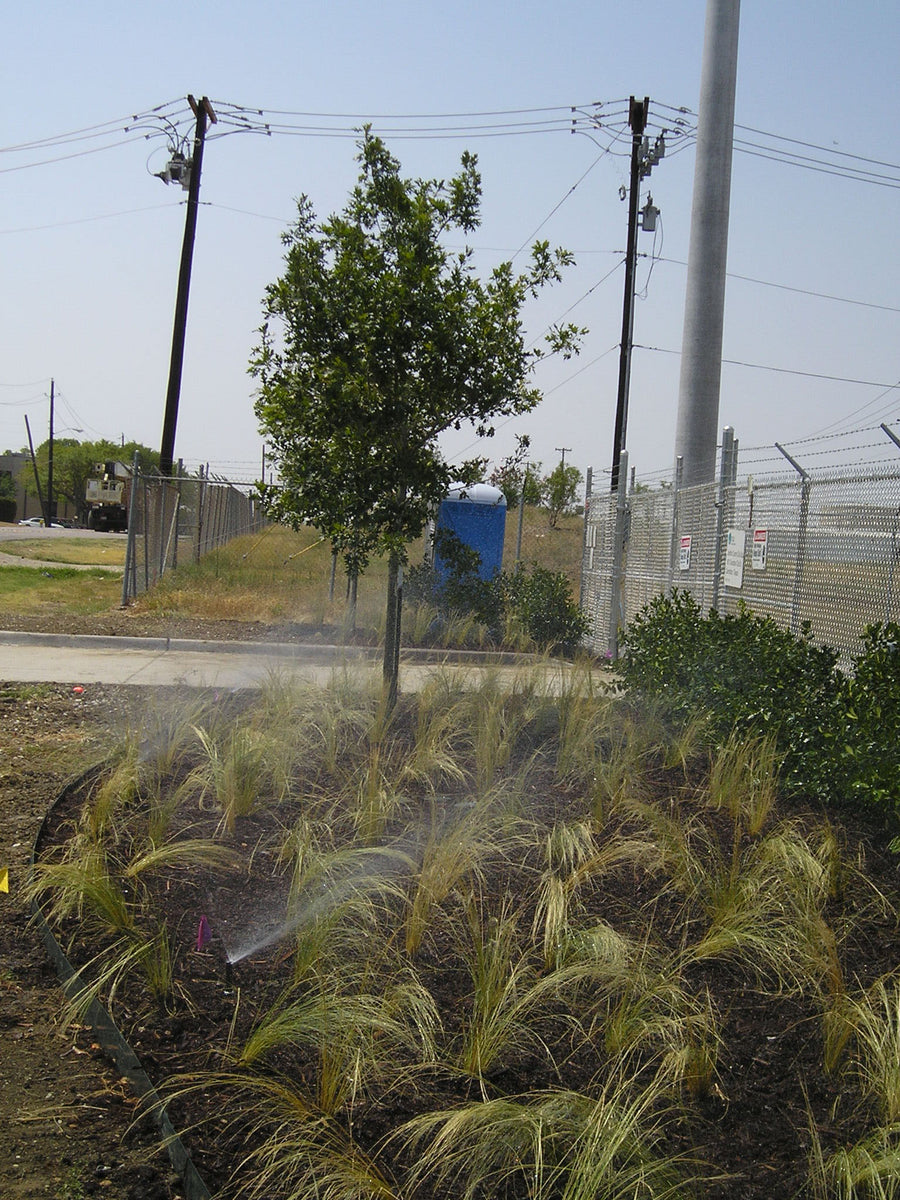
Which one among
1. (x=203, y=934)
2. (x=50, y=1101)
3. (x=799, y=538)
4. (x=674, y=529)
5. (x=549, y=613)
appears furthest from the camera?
(x=549, y=613)

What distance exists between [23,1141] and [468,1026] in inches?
47.4

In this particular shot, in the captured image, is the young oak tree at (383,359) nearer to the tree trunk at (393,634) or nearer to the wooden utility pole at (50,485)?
the tree trunk at (393,634)

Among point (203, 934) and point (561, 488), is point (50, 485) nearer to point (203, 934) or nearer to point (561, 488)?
point (561, 488)

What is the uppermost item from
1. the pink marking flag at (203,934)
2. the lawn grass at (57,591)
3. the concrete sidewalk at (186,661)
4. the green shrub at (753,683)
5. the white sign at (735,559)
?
the white sign at (735,559)

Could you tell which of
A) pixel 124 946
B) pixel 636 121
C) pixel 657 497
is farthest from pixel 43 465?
pixel 124 946

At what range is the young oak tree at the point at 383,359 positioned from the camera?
701 cm

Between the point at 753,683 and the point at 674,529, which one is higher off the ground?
the point at 674,529

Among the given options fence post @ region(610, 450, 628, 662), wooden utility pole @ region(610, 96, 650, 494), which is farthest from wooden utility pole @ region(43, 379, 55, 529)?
fence post @ region(610, 450, 628, 662)

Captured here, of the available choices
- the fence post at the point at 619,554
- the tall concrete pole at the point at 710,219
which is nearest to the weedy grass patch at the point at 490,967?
the tall concrete pole at the point at 710,219

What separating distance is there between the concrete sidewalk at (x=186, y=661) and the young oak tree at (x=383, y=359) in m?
1.85

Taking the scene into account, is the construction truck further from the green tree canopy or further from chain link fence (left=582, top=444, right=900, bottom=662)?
the green tree canopy

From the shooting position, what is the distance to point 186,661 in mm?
11961

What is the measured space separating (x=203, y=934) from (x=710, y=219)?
29.6ft

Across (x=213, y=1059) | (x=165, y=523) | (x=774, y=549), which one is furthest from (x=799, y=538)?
(x=165, y=523)
